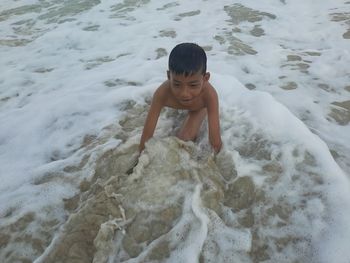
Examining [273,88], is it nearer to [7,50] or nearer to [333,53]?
[333,53]

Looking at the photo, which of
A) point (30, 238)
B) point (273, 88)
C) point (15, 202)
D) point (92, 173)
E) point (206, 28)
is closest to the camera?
point (30, 238)

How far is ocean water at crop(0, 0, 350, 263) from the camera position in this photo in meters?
2.38

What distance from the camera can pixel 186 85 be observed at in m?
2.88

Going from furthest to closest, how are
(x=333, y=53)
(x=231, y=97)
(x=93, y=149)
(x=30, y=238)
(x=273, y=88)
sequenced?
1. (x=333, y=53)
2. (x=273, y=88)
3. (x=231, y=97)
4. (x=93, y=149)
5. (x=30, y=238)

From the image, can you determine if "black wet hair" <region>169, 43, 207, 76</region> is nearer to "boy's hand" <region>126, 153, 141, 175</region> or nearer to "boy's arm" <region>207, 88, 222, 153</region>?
"boy's arm" <region>207, 88, 222, 153</region>

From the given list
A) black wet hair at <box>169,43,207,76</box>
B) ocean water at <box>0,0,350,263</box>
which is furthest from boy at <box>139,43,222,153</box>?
ocean water at <box>0,0,350,263</box>

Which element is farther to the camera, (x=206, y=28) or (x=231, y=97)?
(x=206, y=28)

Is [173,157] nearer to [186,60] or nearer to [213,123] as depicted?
[213,123]

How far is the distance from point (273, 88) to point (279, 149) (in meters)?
1.34

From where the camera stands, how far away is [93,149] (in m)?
3.29

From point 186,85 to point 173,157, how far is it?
0.55 m

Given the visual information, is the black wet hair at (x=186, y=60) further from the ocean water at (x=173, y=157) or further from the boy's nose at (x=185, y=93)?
the ocean water at (x=173, y=157)

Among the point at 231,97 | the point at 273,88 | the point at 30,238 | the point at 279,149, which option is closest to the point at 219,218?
the point at 279,149

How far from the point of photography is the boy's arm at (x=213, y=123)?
3.12 metres
